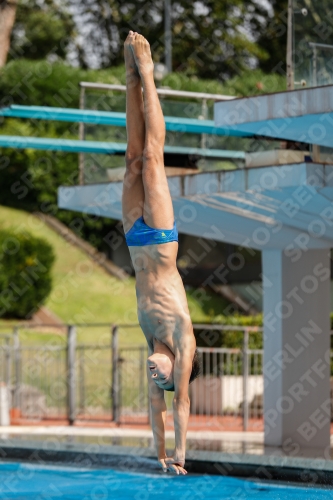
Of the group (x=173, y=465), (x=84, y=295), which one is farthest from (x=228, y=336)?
(x=173, y=465)

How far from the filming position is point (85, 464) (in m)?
11.4

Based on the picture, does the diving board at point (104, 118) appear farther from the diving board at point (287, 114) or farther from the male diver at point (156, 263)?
the male diver at point (156, 263)

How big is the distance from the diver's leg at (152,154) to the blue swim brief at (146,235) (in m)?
0.04

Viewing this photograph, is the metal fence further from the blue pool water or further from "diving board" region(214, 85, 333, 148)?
"diving board" region(214, 85, 333, 148)

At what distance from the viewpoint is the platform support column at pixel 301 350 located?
12.1 meters

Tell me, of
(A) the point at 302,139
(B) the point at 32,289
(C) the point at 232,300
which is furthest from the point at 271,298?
(C) the point at 232,300

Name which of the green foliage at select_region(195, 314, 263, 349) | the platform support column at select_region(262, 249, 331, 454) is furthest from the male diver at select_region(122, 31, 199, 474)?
the green foliage at select_region(195, 314, 263, 349)

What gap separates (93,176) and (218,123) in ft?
14.7

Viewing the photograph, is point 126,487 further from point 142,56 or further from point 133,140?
point 142,56

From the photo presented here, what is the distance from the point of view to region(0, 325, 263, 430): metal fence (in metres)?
15.7

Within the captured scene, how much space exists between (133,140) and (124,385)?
11561mm

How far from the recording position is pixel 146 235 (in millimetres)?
6891

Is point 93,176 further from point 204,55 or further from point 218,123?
point 204,55

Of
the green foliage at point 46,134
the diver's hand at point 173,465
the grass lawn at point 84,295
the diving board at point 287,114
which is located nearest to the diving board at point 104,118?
the diving board at point 287,114
